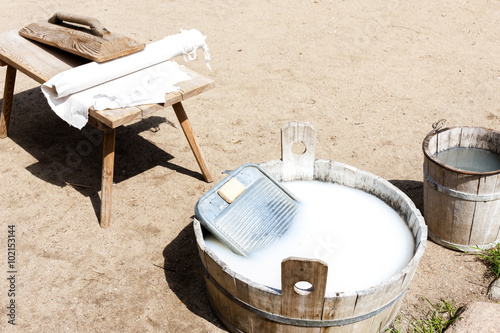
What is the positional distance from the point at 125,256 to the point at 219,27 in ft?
13.4

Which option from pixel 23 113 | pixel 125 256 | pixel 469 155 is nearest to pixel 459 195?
pixel 469 155

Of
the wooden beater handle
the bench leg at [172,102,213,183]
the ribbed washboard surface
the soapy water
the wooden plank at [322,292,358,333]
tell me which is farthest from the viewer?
the bench leg at [172,102,213,183]

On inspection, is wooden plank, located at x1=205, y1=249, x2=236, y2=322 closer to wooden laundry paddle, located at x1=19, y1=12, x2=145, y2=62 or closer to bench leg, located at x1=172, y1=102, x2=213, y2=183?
bench leg, located at x1=172, y1=102, x2=213, y2=183

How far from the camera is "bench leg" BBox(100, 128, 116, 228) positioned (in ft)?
11.4

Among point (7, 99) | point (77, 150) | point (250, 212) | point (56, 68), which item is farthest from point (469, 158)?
point (7, 99)

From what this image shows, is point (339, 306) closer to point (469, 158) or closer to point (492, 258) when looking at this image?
point (492, 258)

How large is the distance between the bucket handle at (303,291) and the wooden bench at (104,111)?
5.03 feet

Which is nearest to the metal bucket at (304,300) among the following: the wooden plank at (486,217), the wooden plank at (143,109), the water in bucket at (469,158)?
the wooden plank at (486,217)

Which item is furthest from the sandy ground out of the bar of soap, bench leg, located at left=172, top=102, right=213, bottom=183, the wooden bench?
the bar of soap

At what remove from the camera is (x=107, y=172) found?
3.54 m

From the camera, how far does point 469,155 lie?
3.41 m

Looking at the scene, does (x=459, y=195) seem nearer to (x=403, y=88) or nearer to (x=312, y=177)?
(x=312, y=177)

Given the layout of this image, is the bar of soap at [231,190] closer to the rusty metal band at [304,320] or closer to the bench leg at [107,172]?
the rusty metal band at [304,320]

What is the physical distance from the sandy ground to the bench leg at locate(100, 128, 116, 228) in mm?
121
